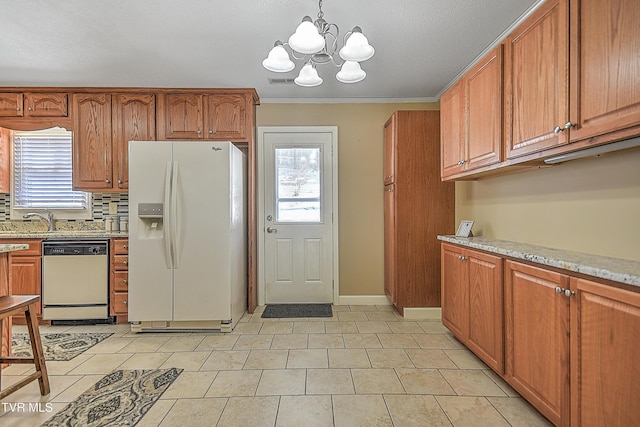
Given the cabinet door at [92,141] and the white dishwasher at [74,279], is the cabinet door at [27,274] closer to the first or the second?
the white dishwasher at [74,279]

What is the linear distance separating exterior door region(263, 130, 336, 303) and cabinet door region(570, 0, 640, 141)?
2.68 meters

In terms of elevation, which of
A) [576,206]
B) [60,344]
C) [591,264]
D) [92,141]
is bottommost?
[60,344]

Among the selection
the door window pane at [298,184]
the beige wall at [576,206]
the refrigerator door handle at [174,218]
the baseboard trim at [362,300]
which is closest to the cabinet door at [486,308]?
the beige wall at [576,206]

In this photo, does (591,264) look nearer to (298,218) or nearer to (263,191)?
(298,218)

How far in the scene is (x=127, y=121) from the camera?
355cm

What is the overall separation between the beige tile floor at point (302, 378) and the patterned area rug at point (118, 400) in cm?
7

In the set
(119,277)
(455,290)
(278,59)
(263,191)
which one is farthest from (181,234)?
(455,290)

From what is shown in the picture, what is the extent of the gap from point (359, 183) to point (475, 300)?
2.03 meters

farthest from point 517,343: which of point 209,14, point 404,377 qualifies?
point 209,14

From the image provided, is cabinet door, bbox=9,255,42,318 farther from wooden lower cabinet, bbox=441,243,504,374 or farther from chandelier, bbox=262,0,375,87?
wooden lower cabinet, bbox=441,243,504,374

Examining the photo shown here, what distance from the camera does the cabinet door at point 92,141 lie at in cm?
355

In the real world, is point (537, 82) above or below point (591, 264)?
above

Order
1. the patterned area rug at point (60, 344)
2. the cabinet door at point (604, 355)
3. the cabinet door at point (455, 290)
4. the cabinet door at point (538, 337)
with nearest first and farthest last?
1. the cabinet door at point (604, 355)
2. the cabinet door at point (538, 337)
3. the cabinet door at point (455, 290)
4. the patterned area rug at point (60, 344)

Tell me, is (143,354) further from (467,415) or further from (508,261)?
(508,261)
